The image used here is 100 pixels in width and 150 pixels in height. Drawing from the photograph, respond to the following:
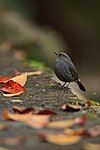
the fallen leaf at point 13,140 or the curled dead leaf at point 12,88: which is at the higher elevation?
the curled dead leaf at point 12,88

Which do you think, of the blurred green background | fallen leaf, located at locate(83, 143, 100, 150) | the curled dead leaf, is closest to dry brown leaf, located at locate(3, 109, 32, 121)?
fallen leaf, located at locate(83, 143, 100, 150)

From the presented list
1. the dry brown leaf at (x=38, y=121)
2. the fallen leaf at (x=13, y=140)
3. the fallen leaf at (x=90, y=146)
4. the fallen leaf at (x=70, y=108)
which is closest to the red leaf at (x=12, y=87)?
the fallen leaf at (x=70, y=108)

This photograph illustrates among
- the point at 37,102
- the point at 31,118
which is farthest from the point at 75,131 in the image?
the point at 37,102

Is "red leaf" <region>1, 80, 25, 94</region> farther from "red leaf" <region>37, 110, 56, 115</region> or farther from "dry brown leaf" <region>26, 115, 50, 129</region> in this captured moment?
"dry brown leaf" <region>26, 115, 50, 129</region>

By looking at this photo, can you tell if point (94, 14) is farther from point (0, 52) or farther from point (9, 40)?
point (0, 52)

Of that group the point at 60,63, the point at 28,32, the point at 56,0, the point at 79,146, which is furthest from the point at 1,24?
the point at 79,146

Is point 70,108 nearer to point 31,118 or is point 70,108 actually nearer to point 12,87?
point 31,118

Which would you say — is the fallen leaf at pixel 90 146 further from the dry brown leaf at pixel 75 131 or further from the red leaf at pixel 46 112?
the red leaf at pixel 46 112
